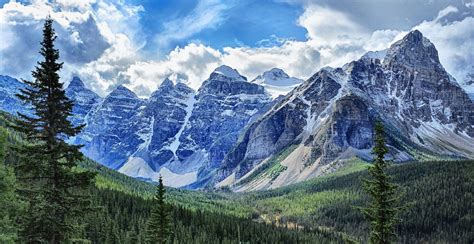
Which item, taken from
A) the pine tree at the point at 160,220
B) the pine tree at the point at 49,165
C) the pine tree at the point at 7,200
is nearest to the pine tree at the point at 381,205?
the pine tree at the point at 49,165

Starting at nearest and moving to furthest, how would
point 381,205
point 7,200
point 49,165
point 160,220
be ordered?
point 7,200, point 49,165, point 381,205, point 160,220

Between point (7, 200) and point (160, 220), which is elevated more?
point (7, 200)

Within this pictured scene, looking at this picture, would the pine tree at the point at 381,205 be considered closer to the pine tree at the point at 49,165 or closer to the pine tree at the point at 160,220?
the pine tree at the point at 49,165

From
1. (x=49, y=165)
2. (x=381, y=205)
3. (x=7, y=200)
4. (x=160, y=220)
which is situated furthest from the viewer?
(x=160, y=220)

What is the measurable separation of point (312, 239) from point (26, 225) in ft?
528

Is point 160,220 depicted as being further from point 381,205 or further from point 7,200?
point 7,200

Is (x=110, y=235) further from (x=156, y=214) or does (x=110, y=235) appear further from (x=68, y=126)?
(x=68, y=126)

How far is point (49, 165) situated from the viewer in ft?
79.9

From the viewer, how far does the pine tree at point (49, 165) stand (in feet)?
78.6

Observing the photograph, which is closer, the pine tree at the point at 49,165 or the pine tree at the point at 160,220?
the pine tree at the point at 49,165

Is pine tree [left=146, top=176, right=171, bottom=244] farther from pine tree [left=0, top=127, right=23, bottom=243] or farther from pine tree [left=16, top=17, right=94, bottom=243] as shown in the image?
pine tree [left=0, top=127, right=23, bottom=243]

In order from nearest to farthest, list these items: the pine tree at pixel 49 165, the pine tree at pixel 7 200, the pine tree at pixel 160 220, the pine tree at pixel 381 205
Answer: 1. the pine tree at pixel 7 200
2. the pine tree at pixel 49 165
3. the pine tree at pixel 381 205
4. the pine tree at pixel 160 220

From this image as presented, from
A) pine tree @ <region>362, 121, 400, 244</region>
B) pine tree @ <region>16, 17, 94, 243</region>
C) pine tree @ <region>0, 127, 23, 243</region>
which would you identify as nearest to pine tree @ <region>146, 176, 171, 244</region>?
pine tree @ <region>16, 17, 94, 243</region>

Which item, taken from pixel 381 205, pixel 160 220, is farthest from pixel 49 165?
pixel 160 220
